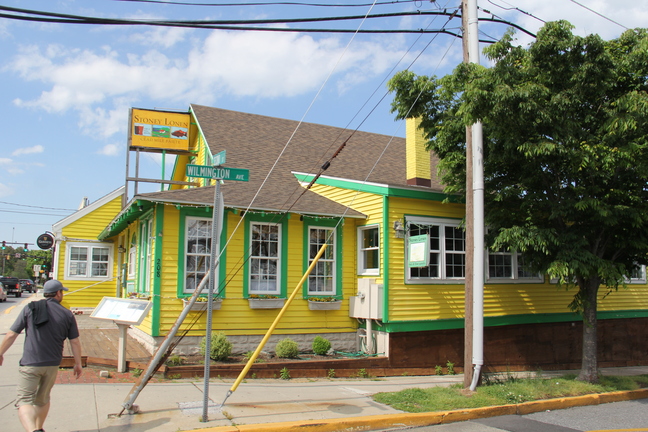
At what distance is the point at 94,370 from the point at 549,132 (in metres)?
9.43

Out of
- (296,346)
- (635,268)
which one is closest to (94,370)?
(296,346)

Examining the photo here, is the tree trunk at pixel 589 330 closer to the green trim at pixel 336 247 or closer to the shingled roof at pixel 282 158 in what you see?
the shingled roof at pixel 282 158

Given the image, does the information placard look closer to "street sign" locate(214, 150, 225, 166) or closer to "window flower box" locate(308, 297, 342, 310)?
"street sign" locate(214, 150, 225, 166)

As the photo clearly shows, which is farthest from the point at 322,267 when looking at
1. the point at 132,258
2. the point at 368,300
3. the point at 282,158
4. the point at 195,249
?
the point at 132,258

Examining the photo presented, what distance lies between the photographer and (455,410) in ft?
26.3

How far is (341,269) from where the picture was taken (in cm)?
1284

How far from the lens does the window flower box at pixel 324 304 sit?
12258 millimetres

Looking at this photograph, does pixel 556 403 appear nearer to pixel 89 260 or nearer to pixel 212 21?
pixel 212 21

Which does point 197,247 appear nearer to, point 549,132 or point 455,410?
point 455,410

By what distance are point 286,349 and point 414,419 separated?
400 cm

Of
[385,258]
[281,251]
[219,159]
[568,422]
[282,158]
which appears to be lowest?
[568,422]

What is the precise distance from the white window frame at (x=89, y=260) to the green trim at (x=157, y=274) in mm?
11086

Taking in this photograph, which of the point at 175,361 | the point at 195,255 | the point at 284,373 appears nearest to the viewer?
the point at 175,361

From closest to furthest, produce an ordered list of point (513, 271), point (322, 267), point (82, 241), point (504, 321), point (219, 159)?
1. point (219, 159)
2. point (322, 267)
3. point (504, 321)
4. point (513, 271)
5. point (82, 241)
